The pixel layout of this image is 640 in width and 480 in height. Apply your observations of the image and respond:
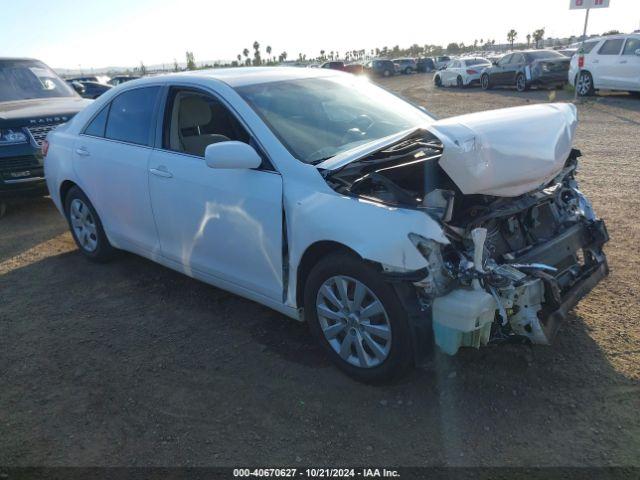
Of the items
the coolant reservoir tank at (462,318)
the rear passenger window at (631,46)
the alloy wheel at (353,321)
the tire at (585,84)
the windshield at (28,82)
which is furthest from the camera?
the tire at (585,84)

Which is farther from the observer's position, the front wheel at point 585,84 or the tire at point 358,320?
the front wheel at point 585,84

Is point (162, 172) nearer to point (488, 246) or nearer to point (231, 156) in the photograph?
point (231, 156)

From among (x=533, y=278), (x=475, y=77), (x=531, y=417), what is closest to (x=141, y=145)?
(x=533, y=278)

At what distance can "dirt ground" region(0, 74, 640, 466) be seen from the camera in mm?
2676

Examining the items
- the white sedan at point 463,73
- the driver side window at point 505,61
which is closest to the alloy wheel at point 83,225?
the driver side window at point 505,61

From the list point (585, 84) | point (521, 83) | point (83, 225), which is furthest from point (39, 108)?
point (521, 83)

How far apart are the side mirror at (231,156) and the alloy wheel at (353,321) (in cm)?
89

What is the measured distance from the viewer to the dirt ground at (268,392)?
268cm

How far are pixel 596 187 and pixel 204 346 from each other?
5.41 metres

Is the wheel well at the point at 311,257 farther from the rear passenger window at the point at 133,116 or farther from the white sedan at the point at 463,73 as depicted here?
the white sedan at the point at 463,73

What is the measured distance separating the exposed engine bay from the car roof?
1.16 m

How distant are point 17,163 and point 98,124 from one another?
8.79 feet

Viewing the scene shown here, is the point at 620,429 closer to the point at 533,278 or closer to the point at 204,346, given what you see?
the point at 533,278

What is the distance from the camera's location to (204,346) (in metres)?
3.71
